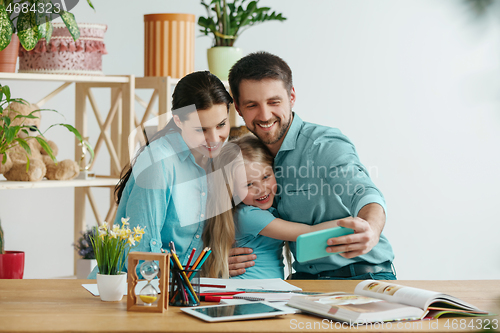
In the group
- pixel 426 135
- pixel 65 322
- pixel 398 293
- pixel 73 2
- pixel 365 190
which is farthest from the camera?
pixel 426 135

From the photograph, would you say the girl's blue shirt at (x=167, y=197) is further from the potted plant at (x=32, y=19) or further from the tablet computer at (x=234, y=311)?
the potted plant at (x=32, y=19)

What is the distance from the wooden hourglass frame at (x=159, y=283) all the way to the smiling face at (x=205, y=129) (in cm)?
65

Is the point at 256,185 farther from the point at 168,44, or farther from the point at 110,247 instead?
the point at 168,44

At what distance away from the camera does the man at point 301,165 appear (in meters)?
1.86

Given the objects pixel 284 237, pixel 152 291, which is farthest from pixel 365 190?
pixel 152 291

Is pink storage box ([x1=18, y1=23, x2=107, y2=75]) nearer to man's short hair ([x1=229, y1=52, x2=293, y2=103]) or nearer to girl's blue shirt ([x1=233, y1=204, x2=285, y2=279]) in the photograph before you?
man's short hair ([x1=229, y1=52, x2=293, y2=103])

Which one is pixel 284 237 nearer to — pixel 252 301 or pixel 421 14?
pixel 252 301

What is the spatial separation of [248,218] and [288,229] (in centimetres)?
15

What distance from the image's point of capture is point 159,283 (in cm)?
114

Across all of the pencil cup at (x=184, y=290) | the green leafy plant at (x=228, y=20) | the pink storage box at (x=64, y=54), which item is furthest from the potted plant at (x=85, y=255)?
the pencil cup at (x=184, y=290)

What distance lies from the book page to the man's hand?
0.62 meters

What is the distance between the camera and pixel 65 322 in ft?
3.41

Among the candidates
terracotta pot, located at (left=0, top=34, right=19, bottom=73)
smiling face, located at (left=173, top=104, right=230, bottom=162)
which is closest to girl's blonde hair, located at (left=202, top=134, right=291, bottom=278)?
smiling face, located at (left=173, top=104, right=230, bottom=162)

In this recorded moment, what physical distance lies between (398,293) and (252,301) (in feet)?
1.16
